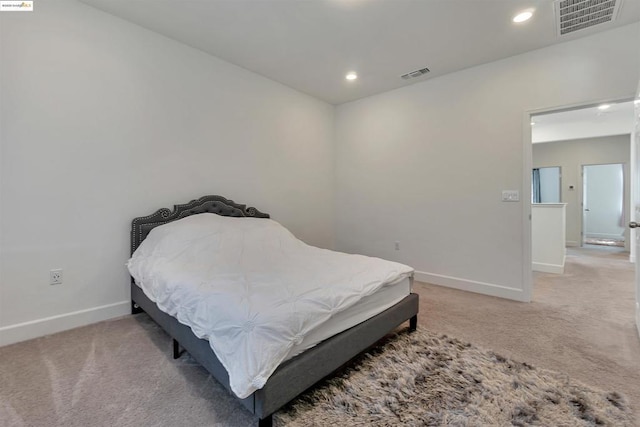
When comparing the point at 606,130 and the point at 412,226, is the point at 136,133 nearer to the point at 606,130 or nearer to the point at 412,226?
the point at 412,226

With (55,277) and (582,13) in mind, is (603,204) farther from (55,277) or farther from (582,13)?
(55,277)

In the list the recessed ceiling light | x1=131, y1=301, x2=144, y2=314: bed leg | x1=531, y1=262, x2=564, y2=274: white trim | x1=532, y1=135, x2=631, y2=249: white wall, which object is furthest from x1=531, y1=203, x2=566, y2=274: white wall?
x1=131, y1=301, x2=144, y2=314: bed leg

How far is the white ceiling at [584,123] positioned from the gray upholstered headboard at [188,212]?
15.6ft

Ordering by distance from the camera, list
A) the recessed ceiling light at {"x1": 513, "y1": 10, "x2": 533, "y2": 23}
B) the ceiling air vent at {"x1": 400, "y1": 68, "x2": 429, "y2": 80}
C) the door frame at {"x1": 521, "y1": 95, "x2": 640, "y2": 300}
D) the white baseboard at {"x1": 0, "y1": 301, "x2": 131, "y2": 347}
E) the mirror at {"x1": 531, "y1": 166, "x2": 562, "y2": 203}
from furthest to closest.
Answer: the mirror at {"x1": 531, "y1": 166, "x2": 562, "y2": 203} → the ceiling air vent at {"x1": 400, "y1": 68, "x2": 429, "y2": 80} → the door frame at {"x1": 521, "y1": 95, "x2": 640, "y2": 300} → the recessed ceiling light at {"x1": 513, "y1": 10, "x2": 533, "y2": 23} → the white baseboard at {"x1": 0, "y1": 301, "x2": 131, "y2": 347}

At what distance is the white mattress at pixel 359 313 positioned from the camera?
61.6 inches

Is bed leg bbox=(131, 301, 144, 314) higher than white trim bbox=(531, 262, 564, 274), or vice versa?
bed leg bbox=(131, 301, 144, 314)

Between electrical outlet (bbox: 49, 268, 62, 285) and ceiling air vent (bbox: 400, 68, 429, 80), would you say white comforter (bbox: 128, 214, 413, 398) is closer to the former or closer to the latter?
electrical outlet (bbox: 49, 268, 62, 285)

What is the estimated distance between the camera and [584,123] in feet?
19.1

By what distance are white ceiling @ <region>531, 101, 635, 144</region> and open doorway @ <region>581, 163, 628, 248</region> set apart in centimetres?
229

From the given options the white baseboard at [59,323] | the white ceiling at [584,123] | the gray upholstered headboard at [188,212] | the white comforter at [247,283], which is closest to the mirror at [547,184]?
the white ceiling at [584,123]

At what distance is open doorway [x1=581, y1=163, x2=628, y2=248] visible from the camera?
8297 mm

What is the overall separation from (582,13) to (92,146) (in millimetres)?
4478

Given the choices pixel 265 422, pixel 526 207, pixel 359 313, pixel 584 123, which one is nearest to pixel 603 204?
pixel 584 123

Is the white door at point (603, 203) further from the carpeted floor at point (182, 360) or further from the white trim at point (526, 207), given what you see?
the carpeted floor at point (182, 360)
